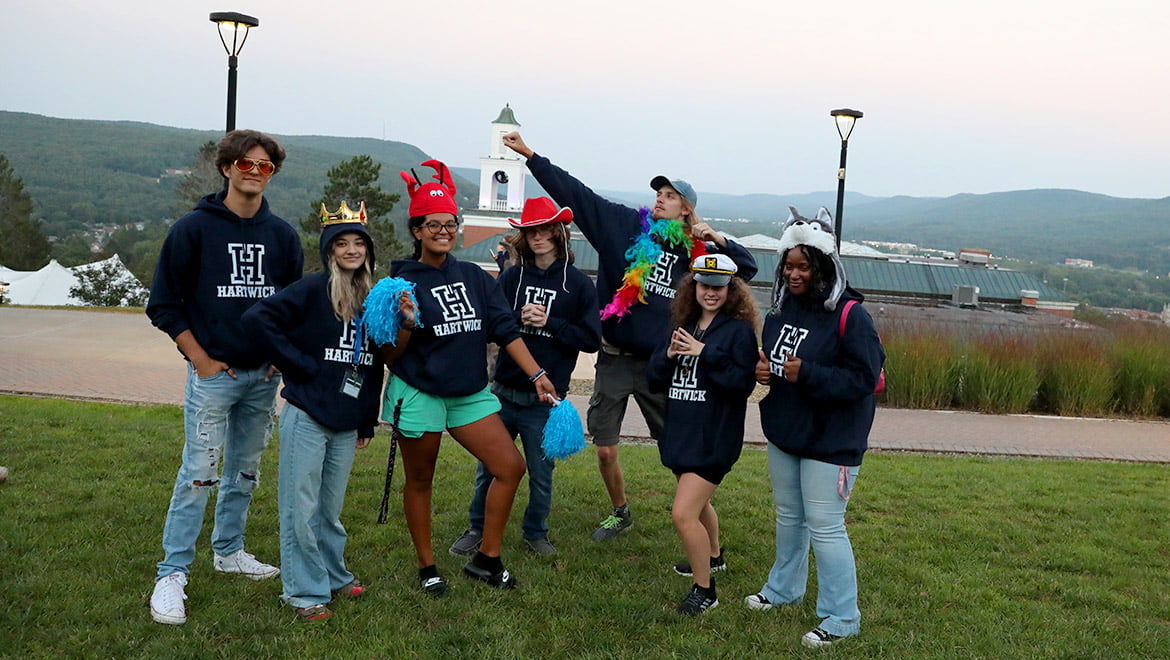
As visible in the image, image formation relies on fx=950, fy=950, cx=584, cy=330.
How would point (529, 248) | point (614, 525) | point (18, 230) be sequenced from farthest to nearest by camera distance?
1. point (18, 230)
2. point (614, 525)
3. point (529, 248)

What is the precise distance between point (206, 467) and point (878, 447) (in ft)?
24.2

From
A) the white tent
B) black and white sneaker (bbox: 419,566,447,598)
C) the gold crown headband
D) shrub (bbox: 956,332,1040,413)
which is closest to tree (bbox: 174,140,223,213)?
the white tent

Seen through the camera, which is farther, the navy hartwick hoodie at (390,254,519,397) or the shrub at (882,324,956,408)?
the shrub at (882,324,956,408)

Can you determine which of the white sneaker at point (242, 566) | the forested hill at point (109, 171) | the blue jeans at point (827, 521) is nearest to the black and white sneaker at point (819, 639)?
the blue jeans at point (827, 521)

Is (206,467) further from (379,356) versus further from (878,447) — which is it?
(878,447)

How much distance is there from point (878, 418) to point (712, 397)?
313 inches

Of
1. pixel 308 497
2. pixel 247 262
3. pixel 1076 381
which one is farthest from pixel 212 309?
pixel 1076 381

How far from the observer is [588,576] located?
16.6 feet

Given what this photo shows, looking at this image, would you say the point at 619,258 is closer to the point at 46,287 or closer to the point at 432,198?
the point at 432,198

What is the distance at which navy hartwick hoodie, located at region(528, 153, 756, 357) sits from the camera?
5281 millimetres

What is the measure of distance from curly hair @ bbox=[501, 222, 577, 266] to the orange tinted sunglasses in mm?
1385

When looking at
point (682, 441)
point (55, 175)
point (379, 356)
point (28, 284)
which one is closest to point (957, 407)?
point (682, 441)

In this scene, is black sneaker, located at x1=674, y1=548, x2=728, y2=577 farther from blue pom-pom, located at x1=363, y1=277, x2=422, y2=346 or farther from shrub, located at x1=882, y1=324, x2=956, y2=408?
shrub, located at x1=882, y1=324, x2=956, y2=408

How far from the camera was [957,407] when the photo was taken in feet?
42.4
